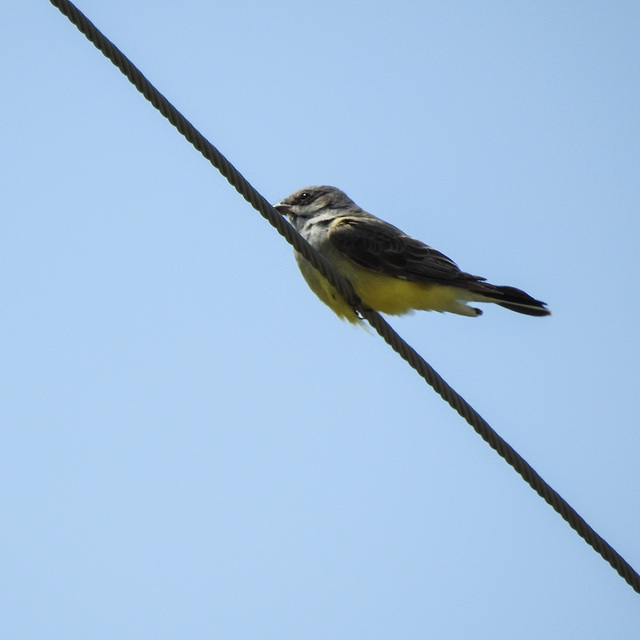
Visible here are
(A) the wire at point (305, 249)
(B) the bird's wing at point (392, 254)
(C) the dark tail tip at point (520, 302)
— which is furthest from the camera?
(B) the bird's wing at point (392, 254)

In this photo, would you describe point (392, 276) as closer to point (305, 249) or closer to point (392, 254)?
point (392, 254)

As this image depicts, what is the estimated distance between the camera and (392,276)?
6.92 metres

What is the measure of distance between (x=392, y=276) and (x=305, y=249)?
2094mm

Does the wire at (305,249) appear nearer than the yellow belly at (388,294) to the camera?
Yes

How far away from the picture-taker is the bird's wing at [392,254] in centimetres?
696

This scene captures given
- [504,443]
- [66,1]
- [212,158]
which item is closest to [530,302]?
[504,443]

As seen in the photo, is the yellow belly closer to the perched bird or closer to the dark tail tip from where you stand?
the perched bird

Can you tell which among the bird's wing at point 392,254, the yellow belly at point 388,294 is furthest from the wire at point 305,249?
the bird's wing at point 392,254

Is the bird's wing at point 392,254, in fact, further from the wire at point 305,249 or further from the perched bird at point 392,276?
the wire at point 305,249

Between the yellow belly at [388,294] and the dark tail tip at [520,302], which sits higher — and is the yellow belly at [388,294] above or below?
above

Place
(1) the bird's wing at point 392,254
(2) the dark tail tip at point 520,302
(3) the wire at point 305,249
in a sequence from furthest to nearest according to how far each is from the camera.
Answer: (1) the bird's wing at point 392,254, (2) the dark tail tip at point 520,302, (3) the wire at point 305,249

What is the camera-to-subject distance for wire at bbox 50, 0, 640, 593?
422cm

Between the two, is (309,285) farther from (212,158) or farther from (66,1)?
(66,1)

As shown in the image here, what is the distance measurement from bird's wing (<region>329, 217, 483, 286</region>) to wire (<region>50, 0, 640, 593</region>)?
2.02m
